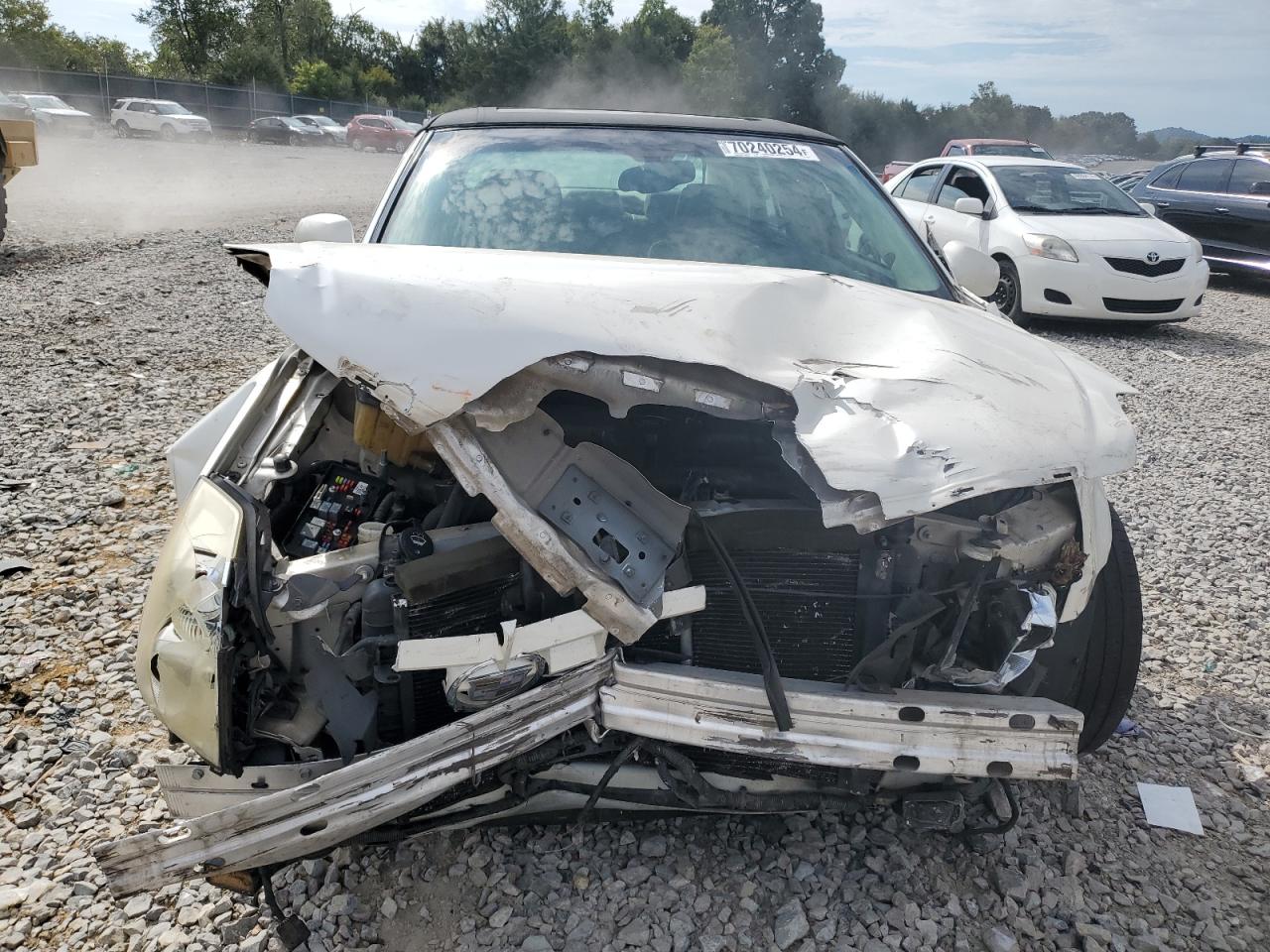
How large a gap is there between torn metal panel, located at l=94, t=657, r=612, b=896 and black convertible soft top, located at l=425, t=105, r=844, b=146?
7.72ft

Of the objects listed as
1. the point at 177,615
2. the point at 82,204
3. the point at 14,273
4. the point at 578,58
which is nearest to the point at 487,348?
the point at 177,615

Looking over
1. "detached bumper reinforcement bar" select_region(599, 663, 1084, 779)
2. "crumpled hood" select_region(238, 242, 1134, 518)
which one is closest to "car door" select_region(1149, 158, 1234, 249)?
"crumpled hood" select_region(238, 242, 1134, 518)

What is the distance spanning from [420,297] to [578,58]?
159 feet

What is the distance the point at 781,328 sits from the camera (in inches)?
80.0

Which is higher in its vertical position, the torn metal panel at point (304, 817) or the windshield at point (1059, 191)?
the windshield at point (1059, 191)

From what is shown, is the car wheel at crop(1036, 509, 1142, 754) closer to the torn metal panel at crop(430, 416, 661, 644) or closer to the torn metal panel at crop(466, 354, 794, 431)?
the torn metal panel at crop(466, 354, 794, 431)

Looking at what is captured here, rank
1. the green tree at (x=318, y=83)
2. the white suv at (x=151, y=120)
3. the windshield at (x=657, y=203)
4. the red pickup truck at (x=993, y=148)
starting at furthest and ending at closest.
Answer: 1. the green tree at (x=318, y=83)
2. the white suv at (x=151, y=120)
3. the red pickup truck at (x=993, y=148)
4. the windshield at (x=657, y=203)

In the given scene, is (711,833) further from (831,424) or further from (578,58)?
(578,58)

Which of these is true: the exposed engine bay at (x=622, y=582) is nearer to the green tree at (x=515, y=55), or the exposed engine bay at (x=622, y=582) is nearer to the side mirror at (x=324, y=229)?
the side mirror at (x=324, y=229)

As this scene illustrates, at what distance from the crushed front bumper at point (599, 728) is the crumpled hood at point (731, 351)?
0.48m

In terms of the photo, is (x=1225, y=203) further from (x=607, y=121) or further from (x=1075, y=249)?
(x=607, y=121)

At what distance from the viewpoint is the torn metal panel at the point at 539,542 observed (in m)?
1.79

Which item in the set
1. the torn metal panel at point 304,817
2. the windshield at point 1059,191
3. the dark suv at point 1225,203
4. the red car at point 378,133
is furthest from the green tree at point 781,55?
the torn metal panel at point 304,817

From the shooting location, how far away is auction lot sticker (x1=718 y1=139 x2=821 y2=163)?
10.7 feet
